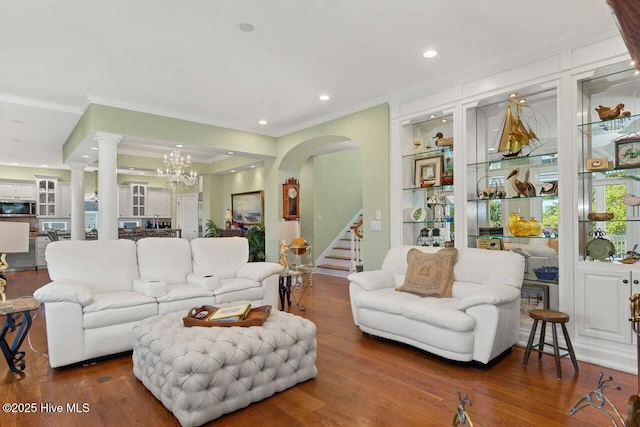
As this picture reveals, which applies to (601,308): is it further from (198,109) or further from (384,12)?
(198,109)

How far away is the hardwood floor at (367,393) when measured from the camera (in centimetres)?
227

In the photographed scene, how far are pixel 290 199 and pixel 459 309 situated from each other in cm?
443

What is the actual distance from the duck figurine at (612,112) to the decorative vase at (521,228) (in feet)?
3.81

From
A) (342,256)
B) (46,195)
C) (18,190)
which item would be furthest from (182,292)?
(18,190)

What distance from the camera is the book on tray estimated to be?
107 inches

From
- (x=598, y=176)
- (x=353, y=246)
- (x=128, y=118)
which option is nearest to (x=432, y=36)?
(x=598, y=176)

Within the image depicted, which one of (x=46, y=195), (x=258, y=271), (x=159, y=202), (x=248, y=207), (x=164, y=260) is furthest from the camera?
(x=159, y=202)

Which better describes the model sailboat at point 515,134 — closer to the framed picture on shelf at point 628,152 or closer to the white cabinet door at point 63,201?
the framed picture on shelf at point 628,152

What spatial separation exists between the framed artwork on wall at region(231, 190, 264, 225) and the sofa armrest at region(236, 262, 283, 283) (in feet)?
16.2

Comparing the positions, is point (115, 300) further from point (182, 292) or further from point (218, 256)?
point (218, 256)

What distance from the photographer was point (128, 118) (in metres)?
5.12

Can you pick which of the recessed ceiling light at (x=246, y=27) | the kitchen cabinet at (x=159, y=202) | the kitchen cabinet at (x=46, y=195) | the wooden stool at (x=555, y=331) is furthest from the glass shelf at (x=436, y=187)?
the kitchen cabinet at (x=46, y=195)

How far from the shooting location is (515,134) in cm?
389

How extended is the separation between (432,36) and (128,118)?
4.09 m
